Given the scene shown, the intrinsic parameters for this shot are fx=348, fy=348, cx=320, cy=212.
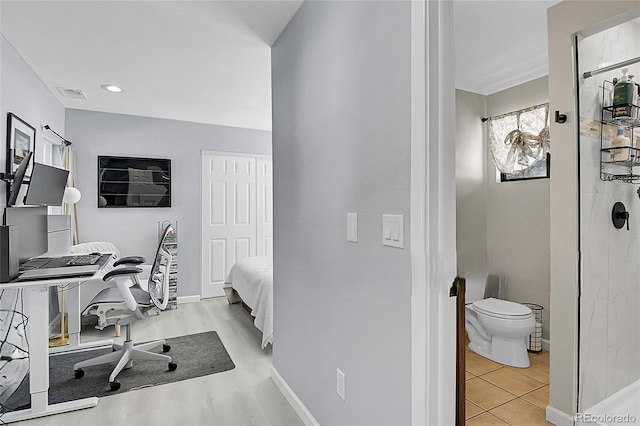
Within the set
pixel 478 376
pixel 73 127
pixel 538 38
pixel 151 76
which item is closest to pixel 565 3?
pixel 538 38

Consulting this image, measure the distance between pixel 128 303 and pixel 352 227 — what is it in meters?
1.96

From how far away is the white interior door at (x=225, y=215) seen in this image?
16.1ft

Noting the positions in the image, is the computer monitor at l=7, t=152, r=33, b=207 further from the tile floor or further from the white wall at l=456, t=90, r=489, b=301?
the white wall at l=456, t=90, r=489, b=301

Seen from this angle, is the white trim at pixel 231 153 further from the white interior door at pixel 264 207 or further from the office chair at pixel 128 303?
the office chair at pixel 128 303

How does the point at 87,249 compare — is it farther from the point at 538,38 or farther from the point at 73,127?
the point at 538,38

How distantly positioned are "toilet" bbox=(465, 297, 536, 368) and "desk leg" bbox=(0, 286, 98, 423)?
3.06m

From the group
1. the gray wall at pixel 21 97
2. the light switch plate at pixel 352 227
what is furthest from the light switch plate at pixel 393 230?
the gray wall at pixel 21 97

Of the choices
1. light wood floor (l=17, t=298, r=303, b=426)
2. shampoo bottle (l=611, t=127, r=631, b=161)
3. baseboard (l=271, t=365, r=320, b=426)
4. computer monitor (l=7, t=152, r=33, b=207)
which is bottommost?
light wood floor (l=17, t=298, r=303, b=426)

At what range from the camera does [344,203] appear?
5.31ft

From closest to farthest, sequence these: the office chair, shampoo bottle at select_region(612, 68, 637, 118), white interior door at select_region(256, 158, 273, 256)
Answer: shampoo bottle at select_region(612, 68, 637, 118)
the office chair
white interior door at select_region(256, 158, 273, 256)

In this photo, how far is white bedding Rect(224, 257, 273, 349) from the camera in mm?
3006

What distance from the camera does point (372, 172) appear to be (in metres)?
1.41

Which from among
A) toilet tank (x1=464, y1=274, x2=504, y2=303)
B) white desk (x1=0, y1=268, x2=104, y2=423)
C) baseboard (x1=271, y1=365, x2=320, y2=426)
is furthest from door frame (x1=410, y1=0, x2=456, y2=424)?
toilet tank (x1=464, y1=274, x2=504, y2=303)

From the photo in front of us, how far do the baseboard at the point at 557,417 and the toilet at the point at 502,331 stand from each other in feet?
2.28
